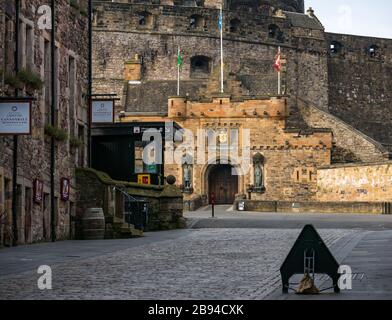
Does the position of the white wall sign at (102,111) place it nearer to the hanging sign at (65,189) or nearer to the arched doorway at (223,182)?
the hanging sign at (65,189)

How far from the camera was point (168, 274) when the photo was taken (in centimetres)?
1791

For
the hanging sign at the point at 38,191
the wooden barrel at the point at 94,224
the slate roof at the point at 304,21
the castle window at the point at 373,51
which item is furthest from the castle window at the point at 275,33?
the hanging sign at the point at 38,191

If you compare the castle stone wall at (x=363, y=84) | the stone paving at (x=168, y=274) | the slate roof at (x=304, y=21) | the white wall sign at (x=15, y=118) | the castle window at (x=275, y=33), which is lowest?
the stone paving at (x=168, y=274)

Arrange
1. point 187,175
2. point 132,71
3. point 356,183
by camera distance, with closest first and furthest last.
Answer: point 356,183, point 187,175, point 132,71

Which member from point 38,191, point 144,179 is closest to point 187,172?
point 144,179

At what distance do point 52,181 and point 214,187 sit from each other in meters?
37.0

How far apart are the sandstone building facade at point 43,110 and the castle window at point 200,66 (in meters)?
42.5

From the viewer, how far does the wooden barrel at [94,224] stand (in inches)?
1211

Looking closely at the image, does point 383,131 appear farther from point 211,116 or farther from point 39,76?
point 39,76

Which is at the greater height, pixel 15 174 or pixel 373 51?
pixel 373 51

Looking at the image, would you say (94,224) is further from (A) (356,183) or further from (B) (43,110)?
(A) (356,183)

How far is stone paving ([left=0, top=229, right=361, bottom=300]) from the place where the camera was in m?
14.8

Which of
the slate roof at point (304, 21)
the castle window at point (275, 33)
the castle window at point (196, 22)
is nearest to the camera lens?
the castle window at point (196, 22)

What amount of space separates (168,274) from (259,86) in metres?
55.6
